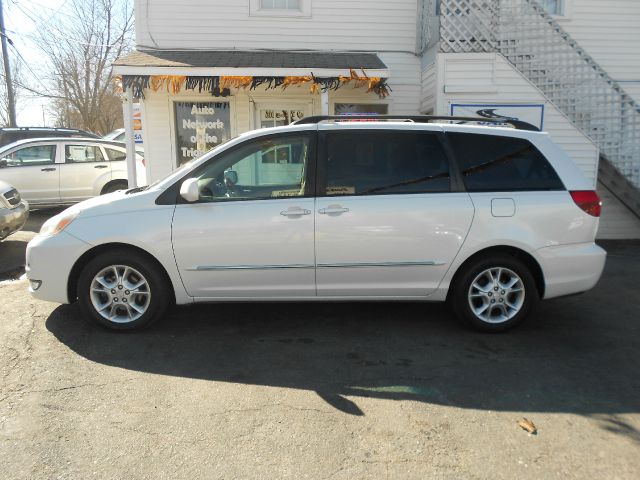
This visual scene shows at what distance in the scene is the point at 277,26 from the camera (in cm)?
928

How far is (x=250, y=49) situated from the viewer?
932 cm

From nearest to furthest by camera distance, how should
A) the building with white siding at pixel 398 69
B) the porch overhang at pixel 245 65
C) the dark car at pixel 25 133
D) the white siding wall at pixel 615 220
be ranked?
the porch overhang at pixel 245 65 → the building with white siding at pixel 398 69 → the white siding wall at pixel 615 220 → the dark car at pixel 25 133

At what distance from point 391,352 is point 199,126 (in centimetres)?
710

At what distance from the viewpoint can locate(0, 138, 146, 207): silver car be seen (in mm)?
9977

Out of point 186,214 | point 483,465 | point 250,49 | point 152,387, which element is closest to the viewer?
point 483,465

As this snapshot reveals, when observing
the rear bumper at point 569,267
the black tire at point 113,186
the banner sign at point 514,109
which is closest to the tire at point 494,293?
the rear bumper at point 569,267

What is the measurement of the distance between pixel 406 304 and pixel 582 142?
524cm

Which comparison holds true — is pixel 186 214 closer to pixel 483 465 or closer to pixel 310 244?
pixel 310 244

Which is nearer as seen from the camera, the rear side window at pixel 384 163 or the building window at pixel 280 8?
the rear side window at pixel 384 163

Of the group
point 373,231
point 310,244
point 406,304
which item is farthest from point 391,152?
point 406,304

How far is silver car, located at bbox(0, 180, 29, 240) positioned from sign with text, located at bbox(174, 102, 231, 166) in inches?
122

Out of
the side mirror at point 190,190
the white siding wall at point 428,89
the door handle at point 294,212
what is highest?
Answer: the white siding wall at point 428,89

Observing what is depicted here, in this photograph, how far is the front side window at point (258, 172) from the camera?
4.15 m

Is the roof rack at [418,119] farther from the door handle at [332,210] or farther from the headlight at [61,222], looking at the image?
the headlight at [61,222]
